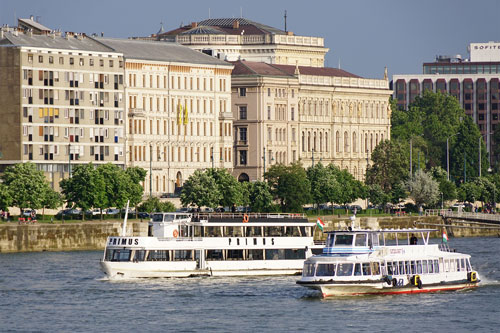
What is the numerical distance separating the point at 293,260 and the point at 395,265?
19543 mm

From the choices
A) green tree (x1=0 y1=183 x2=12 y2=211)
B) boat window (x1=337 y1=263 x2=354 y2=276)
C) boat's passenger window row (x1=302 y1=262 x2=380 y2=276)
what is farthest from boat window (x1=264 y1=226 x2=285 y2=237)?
green tree (x1=0 y1=183 x2=12 y2=211)

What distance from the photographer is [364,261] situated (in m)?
118

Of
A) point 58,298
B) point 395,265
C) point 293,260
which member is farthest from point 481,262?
point 58,298

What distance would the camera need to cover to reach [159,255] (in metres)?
134

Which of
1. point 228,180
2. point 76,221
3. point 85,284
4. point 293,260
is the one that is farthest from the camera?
point 228,180

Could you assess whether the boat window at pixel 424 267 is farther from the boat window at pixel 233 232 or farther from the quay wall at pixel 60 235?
the quay wall at pixel 60 235

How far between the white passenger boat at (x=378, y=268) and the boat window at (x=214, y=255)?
16985mm

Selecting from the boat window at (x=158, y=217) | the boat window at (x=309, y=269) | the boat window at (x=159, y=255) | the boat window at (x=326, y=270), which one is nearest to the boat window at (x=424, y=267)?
the boat window at (x=326, y=270)

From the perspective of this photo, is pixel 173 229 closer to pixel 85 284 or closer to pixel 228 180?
pixel 85 284

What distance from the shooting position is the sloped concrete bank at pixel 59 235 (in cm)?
16475

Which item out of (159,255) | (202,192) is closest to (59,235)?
(202,192)

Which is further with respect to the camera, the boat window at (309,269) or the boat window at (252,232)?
the boat window at (252,232)

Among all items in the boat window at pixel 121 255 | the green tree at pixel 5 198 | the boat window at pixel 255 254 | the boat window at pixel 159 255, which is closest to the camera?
the boat window at pixel 121 255

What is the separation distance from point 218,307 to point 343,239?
997 centimetres
